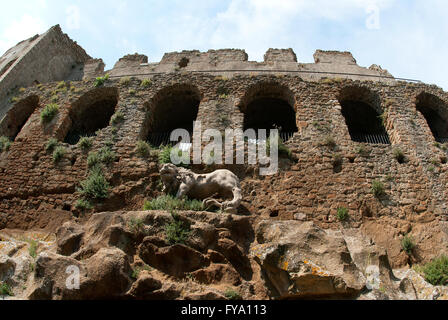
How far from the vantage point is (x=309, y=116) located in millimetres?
11492

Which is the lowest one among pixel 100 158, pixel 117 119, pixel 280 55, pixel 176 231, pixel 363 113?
pixel 176 231

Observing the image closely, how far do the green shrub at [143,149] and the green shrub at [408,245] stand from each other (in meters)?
6.57

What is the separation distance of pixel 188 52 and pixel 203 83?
351 centimetres

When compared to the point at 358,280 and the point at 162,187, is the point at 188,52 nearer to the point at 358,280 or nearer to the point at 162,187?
the point at 162,187

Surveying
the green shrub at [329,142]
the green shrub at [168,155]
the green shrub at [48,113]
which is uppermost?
the green shrub at [48,113]

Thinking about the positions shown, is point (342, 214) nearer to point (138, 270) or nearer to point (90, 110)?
point (138, 270)

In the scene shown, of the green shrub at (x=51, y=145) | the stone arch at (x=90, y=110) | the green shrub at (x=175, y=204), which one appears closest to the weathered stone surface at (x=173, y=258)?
the green shrub at (x=175, y=204)

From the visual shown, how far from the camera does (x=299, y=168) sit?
32.9ft

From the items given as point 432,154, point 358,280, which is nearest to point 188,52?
point 432,154

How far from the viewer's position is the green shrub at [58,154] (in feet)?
35.4

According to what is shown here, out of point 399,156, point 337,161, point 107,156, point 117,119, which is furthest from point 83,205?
point 399,156

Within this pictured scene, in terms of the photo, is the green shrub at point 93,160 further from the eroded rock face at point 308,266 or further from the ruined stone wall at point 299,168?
the eroded rock face at point 308,266

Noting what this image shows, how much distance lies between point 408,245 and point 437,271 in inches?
47.4

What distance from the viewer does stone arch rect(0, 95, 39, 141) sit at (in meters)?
13.7
